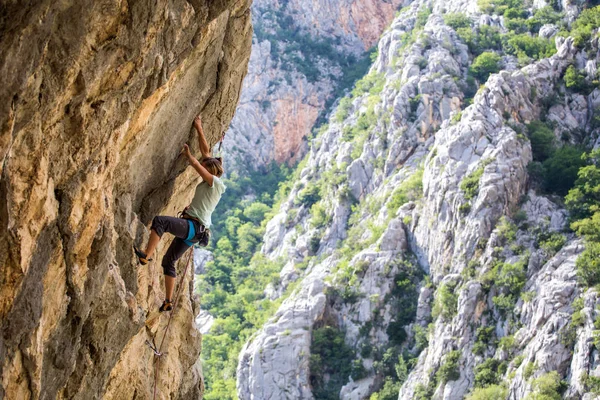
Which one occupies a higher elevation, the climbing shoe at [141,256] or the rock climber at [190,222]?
the rock climber at [190,222]

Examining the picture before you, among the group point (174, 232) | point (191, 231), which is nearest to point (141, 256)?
point (174, 232)

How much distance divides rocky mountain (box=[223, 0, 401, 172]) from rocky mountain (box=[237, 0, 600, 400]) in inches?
765

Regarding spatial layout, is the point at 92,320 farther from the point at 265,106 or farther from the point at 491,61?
the point at 265,106

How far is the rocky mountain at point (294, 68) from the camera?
9275 centimetres

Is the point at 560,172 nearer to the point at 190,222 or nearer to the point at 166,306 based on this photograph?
the point at 166,306

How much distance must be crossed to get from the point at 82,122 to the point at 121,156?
1.90 metres

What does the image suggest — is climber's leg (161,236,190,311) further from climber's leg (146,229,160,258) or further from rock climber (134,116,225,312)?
climber's leg (146,229,160,258)

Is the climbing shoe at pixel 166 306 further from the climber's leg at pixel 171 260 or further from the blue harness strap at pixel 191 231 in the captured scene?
the blue harness strap at pixel 191 231

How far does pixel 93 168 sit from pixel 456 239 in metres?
43.5

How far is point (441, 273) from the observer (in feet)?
167

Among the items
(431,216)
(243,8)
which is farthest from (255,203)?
(243,8)

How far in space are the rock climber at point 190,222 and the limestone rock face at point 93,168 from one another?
9.1 inches

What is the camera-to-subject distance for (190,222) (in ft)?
34.5

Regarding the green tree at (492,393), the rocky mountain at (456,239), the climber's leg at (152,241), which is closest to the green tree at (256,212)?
the rocky mountain at (456,239)
